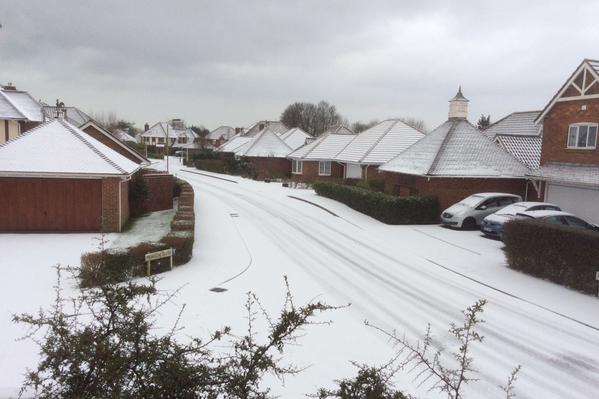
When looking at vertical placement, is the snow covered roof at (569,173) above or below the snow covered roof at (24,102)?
below

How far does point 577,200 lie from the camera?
22703mm

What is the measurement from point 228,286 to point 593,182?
17328 mm

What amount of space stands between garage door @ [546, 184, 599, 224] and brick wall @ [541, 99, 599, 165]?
56.1 inches

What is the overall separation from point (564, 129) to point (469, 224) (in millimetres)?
6983

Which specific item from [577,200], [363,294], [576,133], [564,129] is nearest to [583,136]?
[576,133]

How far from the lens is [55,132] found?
21422 millimetres

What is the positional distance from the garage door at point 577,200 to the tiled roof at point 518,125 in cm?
714

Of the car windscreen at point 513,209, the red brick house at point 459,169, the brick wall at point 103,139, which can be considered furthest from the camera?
the brick wall at point 103,139

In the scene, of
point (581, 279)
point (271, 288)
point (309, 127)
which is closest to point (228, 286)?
point (271, 288)

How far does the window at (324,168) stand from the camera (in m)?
44.4

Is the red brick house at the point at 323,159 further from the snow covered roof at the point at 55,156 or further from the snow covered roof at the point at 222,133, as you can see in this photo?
the snow covered roof at the point at 222,133

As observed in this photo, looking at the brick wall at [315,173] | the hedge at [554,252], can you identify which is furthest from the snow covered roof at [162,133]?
the hedge at [554,252]

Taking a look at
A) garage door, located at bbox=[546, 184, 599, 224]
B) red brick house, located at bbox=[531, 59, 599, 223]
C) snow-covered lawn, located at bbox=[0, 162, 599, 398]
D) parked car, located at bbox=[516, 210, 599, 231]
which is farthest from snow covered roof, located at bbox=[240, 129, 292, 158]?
parked car, located at bbox=[516, 210, 599, 231]

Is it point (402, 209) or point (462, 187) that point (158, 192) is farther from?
point (462, 187)
